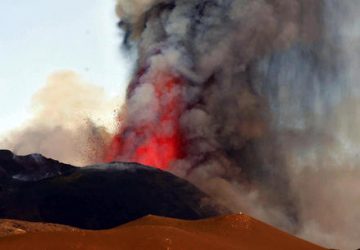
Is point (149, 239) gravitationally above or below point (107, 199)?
below

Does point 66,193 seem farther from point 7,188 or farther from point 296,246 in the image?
point 296,246

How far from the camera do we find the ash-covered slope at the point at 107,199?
178 meters

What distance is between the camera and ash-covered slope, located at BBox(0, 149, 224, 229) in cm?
17762

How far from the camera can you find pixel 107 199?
18688 cm

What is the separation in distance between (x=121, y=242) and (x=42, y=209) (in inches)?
5038

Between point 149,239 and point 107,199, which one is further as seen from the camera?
point 107,199

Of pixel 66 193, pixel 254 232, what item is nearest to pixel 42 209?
pixel 66 193

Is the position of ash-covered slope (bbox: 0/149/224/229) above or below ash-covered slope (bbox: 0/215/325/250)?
above

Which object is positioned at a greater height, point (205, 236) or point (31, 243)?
point (205, 236)

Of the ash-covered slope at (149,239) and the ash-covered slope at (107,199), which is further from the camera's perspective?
the ash-covered slope at (107,199)

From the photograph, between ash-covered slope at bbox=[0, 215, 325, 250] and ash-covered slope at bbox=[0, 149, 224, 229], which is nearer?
ash-covered slope at bbox=[0, 215, 325, 250]

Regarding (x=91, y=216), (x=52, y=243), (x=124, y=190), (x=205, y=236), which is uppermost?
(x=124, y=190)

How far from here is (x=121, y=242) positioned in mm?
56062

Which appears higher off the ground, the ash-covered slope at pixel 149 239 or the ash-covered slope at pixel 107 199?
the ash-covered slope at pixel 107 199
